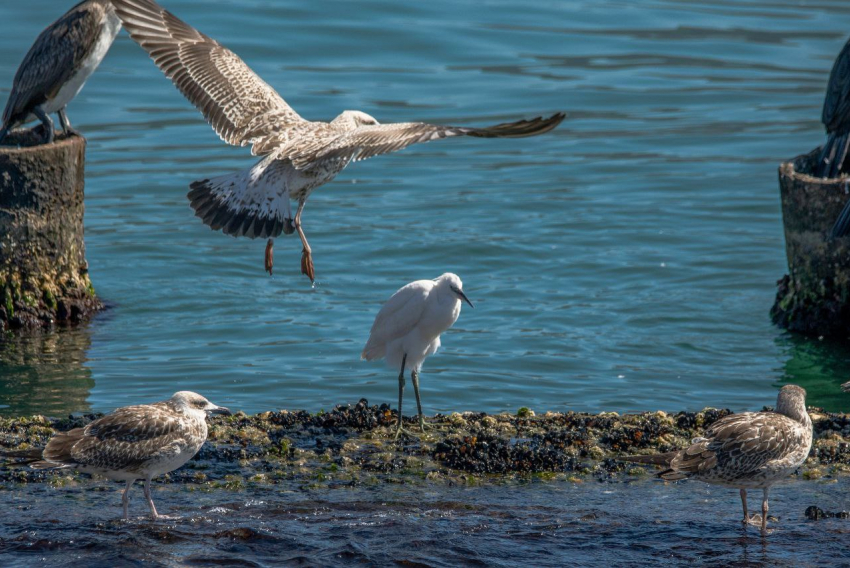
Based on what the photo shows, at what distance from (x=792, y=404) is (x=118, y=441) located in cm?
382

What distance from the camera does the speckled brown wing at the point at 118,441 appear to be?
6945 millimetres

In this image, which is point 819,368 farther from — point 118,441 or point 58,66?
point 58,66

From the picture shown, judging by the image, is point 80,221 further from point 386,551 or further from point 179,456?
point 386,551

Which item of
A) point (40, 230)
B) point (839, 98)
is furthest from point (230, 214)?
point (839, 98)

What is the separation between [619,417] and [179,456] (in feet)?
10.2

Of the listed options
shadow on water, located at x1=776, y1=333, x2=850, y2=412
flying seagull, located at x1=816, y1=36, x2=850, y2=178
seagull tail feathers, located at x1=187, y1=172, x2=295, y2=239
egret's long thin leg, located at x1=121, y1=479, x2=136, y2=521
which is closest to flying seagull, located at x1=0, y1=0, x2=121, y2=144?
seagull tail feathers, located at x1=187, y1=172, x2=295, y2=239

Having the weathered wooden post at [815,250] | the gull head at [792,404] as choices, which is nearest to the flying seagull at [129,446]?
the gull head at [792,404]

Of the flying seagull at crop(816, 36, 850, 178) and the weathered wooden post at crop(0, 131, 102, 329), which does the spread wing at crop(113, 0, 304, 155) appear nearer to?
the weathered wooden post at crop(0, 131, 102, 329)

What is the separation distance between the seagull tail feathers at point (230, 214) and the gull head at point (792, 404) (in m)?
3.73

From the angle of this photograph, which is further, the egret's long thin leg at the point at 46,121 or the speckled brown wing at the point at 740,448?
the egret's long thin leg at the point at 46,121

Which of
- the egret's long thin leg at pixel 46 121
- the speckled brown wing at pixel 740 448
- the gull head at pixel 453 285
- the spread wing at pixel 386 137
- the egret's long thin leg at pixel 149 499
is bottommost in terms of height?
the egret's long thin leg at pixel 149 499

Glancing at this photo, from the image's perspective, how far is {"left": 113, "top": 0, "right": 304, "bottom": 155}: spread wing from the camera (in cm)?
1061

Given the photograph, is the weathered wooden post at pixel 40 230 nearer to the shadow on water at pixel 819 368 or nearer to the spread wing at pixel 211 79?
the spread wing at pixel 211 79

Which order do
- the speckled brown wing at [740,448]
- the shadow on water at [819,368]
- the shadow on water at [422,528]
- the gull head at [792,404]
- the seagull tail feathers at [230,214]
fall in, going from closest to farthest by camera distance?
the shadow on water at [422,528]
the speckled brown wing at [740,448]
the gull head at [792,404]
the seagull tail feathers at [230,214]
the shadow on water at [819,368]
